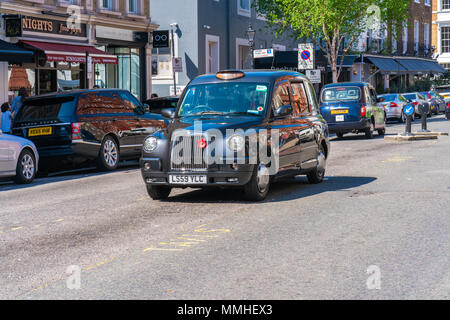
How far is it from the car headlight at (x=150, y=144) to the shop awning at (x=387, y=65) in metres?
43.3

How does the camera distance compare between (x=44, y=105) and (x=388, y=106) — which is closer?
(x=44, y=105)

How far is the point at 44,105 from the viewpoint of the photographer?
674 inches

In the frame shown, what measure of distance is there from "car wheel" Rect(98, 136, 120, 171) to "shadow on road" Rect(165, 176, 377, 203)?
17.4 ft

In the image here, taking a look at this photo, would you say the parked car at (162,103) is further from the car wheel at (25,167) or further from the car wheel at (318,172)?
the car wheel at (318,172)

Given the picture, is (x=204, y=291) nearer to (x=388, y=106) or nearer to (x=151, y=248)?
(x=151, y=248)

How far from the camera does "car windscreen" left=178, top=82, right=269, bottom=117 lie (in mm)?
11422

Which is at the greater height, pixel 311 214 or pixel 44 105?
pixel 44 105

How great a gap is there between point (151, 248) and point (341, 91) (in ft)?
62.4

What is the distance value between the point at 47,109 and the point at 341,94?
463 inches

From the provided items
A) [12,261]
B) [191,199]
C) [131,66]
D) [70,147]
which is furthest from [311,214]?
[131,66]

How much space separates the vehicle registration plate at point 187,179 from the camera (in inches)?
414

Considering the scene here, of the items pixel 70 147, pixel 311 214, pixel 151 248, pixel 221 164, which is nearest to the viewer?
pixel 151 248

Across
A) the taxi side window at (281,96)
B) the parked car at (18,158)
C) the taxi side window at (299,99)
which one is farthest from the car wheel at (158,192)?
the parked car at (18,158)

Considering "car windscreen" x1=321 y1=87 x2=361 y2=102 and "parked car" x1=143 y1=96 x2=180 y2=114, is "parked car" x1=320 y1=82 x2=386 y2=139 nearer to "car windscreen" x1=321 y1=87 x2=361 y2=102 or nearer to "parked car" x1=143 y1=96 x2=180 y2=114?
"car windscreen" x1=321 y1=87 x2=361 y2=102
